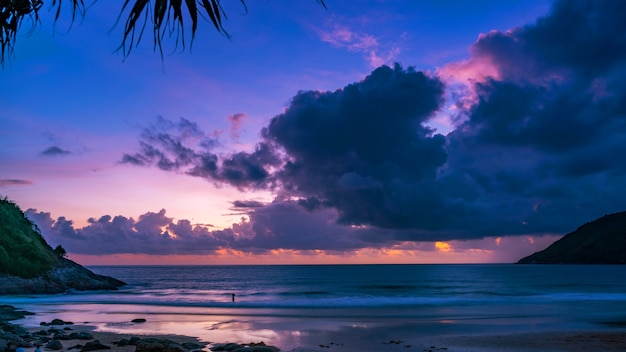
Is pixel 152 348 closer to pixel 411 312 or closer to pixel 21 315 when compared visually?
pixel 21 315

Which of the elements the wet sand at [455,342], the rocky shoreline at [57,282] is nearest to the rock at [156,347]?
the wet sand at [455,342]

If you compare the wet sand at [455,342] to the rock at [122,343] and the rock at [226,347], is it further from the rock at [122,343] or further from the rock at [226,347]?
the rock at [226,347]

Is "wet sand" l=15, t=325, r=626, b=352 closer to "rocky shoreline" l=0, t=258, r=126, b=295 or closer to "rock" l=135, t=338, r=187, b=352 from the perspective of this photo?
"rock" l=135, t=338, r=187, b=352

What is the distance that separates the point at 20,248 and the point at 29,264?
218 centimetres

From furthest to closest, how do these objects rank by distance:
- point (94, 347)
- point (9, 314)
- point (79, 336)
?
point (9, 314) < point (79, 336) < point (94, 347)

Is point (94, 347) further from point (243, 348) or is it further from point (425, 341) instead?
point (425, 341)

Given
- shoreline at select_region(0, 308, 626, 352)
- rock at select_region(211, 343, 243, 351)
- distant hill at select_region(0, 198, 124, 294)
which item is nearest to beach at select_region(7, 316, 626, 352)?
shoreline at select_region(0, 308, 626, 352)

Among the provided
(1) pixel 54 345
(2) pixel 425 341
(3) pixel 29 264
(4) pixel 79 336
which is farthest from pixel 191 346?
(3) pixel 29 264

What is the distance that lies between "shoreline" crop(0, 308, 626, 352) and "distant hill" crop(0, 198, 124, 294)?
99.6 ft

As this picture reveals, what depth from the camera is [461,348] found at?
69.9 ft

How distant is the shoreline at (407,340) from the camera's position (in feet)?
68.5

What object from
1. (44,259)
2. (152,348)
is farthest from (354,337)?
(44,259)

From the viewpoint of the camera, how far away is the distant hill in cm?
5256

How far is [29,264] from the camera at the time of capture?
55.0 m
